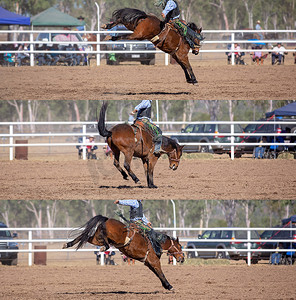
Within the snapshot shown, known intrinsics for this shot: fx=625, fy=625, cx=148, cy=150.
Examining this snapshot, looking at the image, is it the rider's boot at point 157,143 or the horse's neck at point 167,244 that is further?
the rider's boot at point 157,143

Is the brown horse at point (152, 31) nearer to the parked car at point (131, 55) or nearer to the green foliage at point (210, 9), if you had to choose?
the parked car at point (131, 55)

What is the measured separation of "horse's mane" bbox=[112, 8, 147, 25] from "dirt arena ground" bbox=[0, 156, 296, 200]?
2.98 m

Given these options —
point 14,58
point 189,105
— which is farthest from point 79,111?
point 14,58

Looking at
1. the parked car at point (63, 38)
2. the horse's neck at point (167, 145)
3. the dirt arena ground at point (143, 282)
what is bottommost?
the dirt arena ground at point (143, 282)

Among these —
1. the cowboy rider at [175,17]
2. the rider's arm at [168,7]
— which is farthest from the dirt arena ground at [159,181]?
the rider's arm at [168,7]

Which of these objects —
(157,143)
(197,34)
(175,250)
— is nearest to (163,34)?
(197,34)

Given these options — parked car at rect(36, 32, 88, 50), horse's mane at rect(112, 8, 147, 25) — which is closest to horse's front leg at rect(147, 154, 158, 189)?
horse's mane at rect(112, 8, 147, 25)

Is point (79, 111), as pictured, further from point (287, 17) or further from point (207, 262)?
point (207, 262)

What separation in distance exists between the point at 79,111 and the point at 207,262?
44.7 meters

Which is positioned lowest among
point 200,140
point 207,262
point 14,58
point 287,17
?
point 207,262

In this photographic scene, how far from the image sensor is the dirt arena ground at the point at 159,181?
1145 cm

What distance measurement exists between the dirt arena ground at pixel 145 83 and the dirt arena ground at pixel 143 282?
3538 mm

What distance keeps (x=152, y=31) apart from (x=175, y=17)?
64 centimetres

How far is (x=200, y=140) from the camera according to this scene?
63.5 feet
